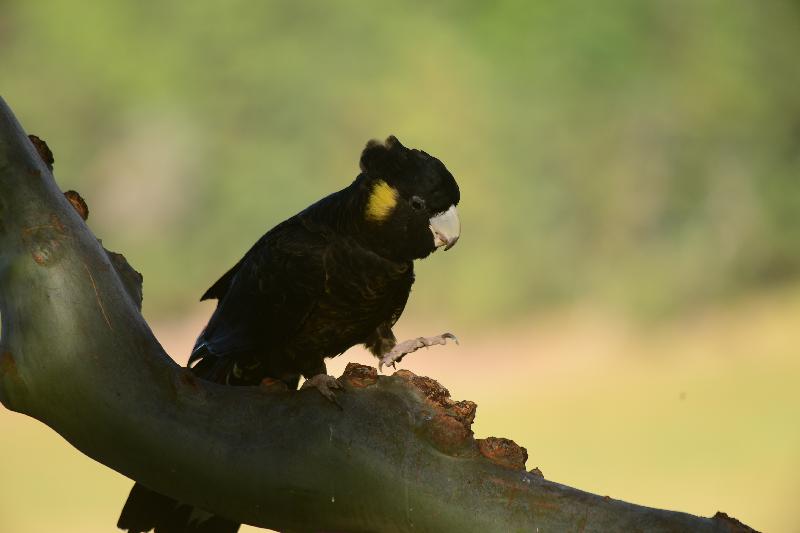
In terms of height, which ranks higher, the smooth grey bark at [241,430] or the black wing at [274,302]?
the black wing at [274,302]

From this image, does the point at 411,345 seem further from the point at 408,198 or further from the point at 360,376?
the point at 360,376

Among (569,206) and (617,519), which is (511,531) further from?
(569,206)

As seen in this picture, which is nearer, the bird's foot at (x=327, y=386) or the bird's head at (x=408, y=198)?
the bird's foot at (x=327, y=386)

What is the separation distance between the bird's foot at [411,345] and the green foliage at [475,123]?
4.36 meters

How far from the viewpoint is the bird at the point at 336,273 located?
2271mm

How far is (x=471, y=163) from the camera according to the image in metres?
6.71

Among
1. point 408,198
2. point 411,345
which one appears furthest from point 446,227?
point 411,345

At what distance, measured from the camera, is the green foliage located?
267 inches

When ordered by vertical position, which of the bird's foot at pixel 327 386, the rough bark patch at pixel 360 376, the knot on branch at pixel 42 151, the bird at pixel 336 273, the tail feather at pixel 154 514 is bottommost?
the tail feather at pixel 154 514

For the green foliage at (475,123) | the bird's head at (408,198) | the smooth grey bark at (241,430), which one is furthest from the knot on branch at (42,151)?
the green foliage at (475,123)

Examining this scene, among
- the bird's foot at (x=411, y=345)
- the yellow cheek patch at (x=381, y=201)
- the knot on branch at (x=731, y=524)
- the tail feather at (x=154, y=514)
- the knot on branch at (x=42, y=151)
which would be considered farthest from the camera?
the yellow cheek patch at (x=381, y=201)

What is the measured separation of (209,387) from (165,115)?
5762 millimetres

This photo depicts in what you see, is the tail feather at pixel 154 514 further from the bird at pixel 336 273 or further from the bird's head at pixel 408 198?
the bird's head at pixel 408 198

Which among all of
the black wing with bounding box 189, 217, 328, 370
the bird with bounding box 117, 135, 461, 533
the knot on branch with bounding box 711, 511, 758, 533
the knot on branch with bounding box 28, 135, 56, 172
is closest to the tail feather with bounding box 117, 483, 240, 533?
the bird with bounding box 117, 135, 461, 533
